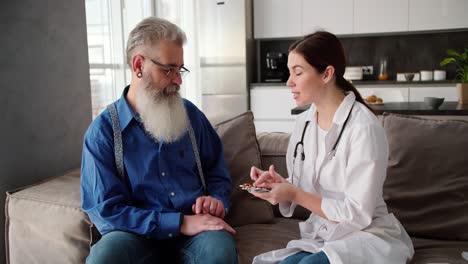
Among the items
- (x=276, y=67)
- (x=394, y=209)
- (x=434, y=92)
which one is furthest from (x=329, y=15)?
(x=394, y=209)

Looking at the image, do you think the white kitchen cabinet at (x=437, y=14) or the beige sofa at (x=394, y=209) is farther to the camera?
the white kitchen cabinet at (x=437, y=14)

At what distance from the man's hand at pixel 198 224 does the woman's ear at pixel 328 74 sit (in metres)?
0.67

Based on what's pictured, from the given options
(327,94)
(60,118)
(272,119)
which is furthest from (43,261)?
(272,119)

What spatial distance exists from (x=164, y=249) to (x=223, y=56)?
3875 millimetres

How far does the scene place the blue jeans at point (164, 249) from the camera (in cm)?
145

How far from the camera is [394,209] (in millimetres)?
1888

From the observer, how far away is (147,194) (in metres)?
1.71

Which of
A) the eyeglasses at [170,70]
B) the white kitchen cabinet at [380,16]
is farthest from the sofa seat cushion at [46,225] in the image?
the white kitchen cabinet at [380,16]

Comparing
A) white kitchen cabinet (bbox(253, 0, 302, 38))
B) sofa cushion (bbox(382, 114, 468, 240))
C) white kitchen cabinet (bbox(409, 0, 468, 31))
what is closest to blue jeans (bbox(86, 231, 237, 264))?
sofa cushion (bbox(382, 114, 468, 240))

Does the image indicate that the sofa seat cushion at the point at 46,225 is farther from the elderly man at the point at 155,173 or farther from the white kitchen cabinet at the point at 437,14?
the white kitchen cabinet at the point at 437,14

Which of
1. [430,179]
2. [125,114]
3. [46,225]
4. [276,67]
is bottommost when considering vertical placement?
[46,225]

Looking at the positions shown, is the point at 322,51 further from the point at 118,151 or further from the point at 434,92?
the point at 434,92

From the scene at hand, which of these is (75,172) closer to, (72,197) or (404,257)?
(72,197)

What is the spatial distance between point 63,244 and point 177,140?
0.59m
